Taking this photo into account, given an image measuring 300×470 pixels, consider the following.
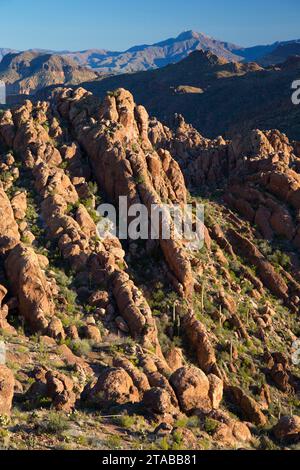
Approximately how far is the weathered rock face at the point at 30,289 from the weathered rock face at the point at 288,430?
10826 millimetres

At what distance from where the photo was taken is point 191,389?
17.9 meters

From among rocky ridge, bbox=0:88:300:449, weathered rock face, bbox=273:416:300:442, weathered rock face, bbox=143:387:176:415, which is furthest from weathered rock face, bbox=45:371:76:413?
weathered rock face, bbox=273:416:300:442

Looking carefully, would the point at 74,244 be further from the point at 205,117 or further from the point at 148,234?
the point at 205,117

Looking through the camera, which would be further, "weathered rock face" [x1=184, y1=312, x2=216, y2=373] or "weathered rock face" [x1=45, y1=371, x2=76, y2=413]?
"weathered rock face" [x1=184, y1=312, x2=216, y2=373]

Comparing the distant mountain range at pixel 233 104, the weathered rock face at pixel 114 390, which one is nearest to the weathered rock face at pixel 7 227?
the weathered rock face at pixel 114 390

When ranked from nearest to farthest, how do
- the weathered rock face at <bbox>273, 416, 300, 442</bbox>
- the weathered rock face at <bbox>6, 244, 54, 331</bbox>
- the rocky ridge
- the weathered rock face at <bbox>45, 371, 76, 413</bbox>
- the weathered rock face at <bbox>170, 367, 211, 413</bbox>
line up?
the weathered rock face at <bbox>45, 371, 76, 413</bbox>, the rocky ridge, the weathered rock face at <bbox>273, 416, 300, 442</bbox>, the weathered rock face at <bbox>170, 367, 211, 413</bbox>, the weathered rock face at <bbox>6, 244, 54, 331</bbox>

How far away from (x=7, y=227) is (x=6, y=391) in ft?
42.4

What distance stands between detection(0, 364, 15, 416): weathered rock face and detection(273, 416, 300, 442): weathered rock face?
9.14 meters

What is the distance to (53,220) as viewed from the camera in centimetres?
2922

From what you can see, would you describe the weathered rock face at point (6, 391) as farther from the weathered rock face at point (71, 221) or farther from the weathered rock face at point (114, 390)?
the weathered rock face at point (71, 221)

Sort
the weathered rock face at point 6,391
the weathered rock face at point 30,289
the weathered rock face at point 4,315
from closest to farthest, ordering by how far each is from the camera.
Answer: the weathered rock face at point 6,391, the weathered rock face at point 4,315, the weathered rock face at point 30,289

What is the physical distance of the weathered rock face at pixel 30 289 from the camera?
22875 millimetres

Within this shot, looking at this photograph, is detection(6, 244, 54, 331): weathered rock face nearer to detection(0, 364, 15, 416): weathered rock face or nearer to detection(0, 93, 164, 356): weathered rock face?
detection(0, 93, 164, 356): weathered rock face

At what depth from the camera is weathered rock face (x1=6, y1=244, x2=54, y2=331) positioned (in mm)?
22875
